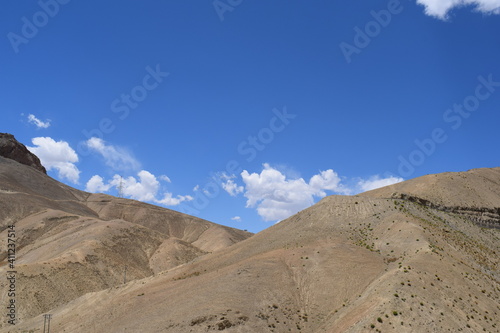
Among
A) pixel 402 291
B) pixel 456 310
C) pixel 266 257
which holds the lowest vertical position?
pixel 456 310

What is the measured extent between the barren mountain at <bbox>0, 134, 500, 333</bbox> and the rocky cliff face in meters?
92.6

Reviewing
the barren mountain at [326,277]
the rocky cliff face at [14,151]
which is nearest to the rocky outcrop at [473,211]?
the barren mountain at [326,277]

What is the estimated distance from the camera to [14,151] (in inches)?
6339

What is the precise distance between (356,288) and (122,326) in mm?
21430

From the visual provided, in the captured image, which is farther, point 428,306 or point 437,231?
point 437,231

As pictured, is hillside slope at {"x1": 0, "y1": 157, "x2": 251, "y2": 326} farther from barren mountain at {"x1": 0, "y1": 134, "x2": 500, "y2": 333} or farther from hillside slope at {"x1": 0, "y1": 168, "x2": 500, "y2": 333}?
hillside slope at {"x1": 0, "y1": 168, "x2": 500, "y2": 333}

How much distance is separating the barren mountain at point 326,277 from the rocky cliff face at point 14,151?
92.6 m

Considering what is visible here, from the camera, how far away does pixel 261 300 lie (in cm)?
3575

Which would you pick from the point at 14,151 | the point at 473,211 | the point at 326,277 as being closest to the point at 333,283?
the point at 326,277

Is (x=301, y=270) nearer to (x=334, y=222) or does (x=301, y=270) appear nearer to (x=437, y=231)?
(x=334, y=222)

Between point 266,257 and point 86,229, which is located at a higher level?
point 86,229

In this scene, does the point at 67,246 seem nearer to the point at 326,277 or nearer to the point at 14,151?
the point at 326,277

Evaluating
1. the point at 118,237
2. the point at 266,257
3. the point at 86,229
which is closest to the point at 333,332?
the point at 266,257

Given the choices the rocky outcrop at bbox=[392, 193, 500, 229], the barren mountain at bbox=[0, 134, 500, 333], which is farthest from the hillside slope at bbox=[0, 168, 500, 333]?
the rocky outcrop at bbox=[392, 193, 500, 229]
